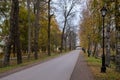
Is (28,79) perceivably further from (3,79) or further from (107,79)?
(107,79)

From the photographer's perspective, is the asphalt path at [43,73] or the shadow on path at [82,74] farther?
the shadow on path at [82,74]

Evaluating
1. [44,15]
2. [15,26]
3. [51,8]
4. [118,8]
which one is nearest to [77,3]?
[44,15]

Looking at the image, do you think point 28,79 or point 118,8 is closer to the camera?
point 28,79

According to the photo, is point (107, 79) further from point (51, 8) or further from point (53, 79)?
point (51, 8)

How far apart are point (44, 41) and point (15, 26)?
42.9 metres

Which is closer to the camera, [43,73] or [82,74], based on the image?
[82,74]

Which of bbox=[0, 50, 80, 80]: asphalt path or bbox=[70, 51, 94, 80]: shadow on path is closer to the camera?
bbox=[0, 50, 80, 80]: asphalt path

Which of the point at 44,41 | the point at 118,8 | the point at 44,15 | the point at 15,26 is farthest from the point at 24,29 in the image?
the point at 118,8

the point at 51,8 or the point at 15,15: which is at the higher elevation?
the point at 51,8

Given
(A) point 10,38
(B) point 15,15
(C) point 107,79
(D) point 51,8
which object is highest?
(D) point 51,8

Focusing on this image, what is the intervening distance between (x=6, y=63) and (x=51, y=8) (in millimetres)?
28958

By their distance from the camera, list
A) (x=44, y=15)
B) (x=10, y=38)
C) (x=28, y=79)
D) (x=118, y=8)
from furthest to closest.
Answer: (x=44, y=15)
(x=10, y=38)
(x=118, y=8)
(x=28, y=79)

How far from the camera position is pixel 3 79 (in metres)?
16.2

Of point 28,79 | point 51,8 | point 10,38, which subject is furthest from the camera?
point 51,8
